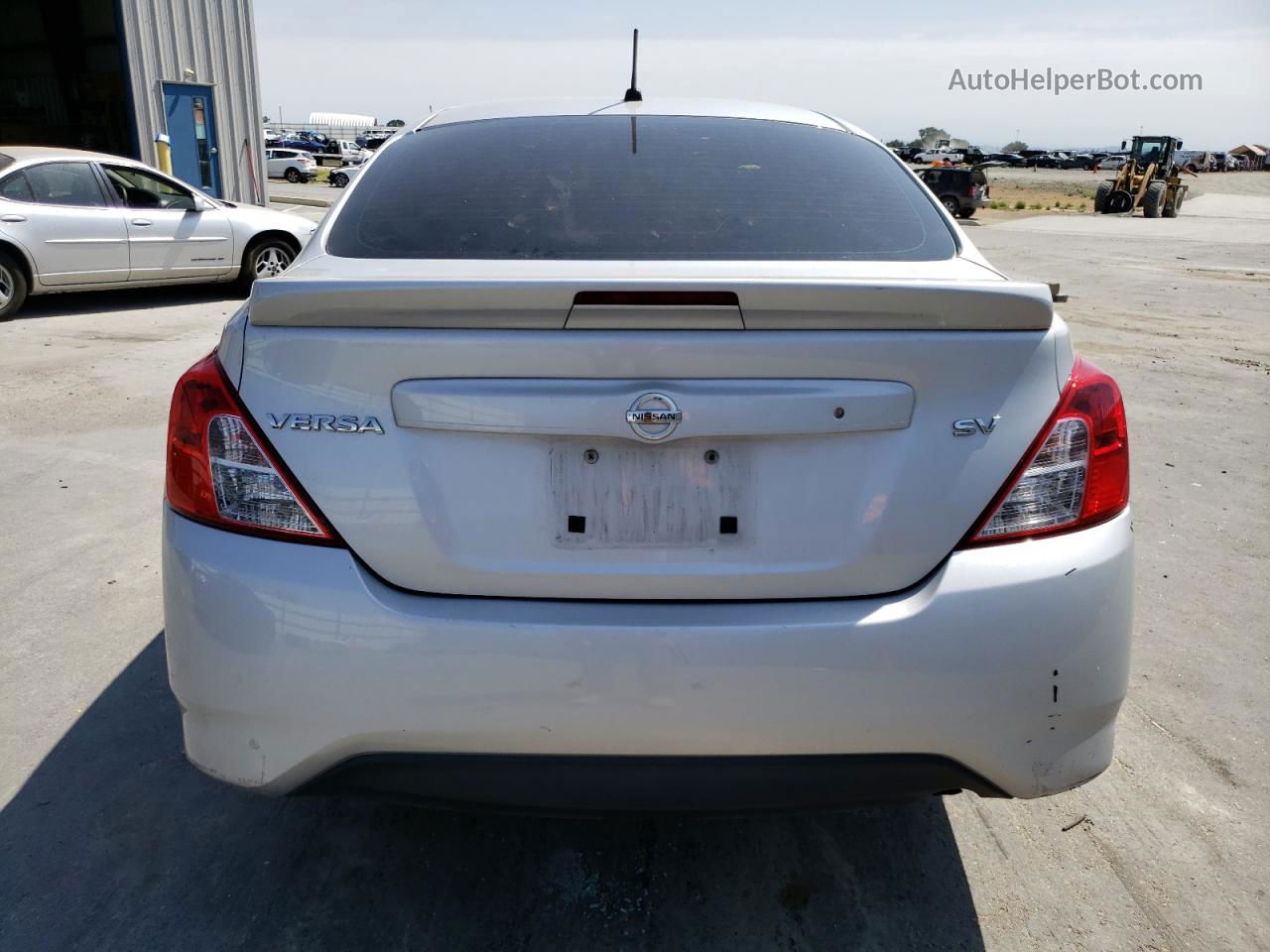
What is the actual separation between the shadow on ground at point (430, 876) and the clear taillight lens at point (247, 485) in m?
0.92

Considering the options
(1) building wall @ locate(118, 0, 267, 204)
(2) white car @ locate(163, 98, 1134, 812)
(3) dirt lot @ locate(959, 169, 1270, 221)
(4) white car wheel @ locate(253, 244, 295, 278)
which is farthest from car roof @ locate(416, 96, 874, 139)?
(3) dirt lot @ locate(959, 169, 1270, 221)

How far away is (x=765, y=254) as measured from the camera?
6.86 feet

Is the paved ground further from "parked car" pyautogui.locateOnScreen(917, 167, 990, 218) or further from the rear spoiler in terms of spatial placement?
"parked car" pyautogui.locateOnScreen(917, 167, 990, 218)

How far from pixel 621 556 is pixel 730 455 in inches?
10.4

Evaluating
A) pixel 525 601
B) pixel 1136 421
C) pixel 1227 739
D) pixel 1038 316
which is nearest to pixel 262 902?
pixel 525 601

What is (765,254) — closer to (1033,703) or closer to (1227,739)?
(1033,703)

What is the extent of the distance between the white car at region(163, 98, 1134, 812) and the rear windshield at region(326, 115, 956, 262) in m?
0.32

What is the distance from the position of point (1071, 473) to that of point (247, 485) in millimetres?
1538

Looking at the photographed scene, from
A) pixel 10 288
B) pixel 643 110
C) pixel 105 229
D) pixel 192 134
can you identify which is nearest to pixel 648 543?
pixel 643 110

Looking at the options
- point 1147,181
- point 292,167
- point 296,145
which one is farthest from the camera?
point 296,145

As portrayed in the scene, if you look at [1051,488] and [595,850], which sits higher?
[1051,488]

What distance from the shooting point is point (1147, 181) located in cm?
3075

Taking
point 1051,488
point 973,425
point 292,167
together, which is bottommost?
point 292,167

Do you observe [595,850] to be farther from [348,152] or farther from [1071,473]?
[348,152]
